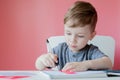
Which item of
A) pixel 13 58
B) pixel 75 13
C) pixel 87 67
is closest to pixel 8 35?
pixel 13 58

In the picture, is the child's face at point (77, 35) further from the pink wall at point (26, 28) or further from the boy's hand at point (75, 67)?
the pink wall at point (26, 28)

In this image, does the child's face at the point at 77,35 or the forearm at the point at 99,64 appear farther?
the child's face at the point at 77,35

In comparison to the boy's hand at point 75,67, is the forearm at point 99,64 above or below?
below

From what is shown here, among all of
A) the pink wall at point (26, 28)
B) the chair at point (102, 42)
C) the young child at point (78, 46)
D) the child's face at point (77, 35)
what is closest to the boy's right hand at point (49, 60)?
the young child at point (78, 46)

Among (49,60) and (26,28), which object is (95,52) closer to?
(49,60)

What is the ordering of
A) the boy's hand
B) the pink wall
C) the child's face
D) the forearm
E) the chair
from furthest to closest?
1. the pink wall
2. the chair
3. the child's face
4. the forearm
5. the boy's hand

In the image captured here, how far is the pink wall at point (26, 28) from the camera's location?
1.70m

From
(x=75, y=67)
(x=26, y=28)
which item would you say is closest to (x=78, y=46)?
(x=75, y=67)

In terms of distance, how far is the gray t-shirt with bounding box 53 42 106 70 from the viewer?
113 cm

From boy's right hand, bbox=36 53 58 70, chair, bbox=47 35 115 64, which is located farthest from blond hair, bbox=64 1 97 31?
chair, bbox=47 35 115 64

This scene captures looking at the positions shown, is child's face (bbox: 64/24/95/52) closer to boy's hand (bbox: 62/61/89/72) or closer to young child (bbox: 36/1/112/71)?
young child (bbox: 36/1/112/71)

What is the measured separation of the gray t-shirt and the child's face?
5cm

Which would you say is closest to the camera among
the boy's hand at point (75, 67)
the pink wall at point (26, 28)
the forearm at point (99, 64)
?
the boy's hand at point (75, 67)

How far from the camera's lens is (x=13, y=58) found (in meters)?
1.75
